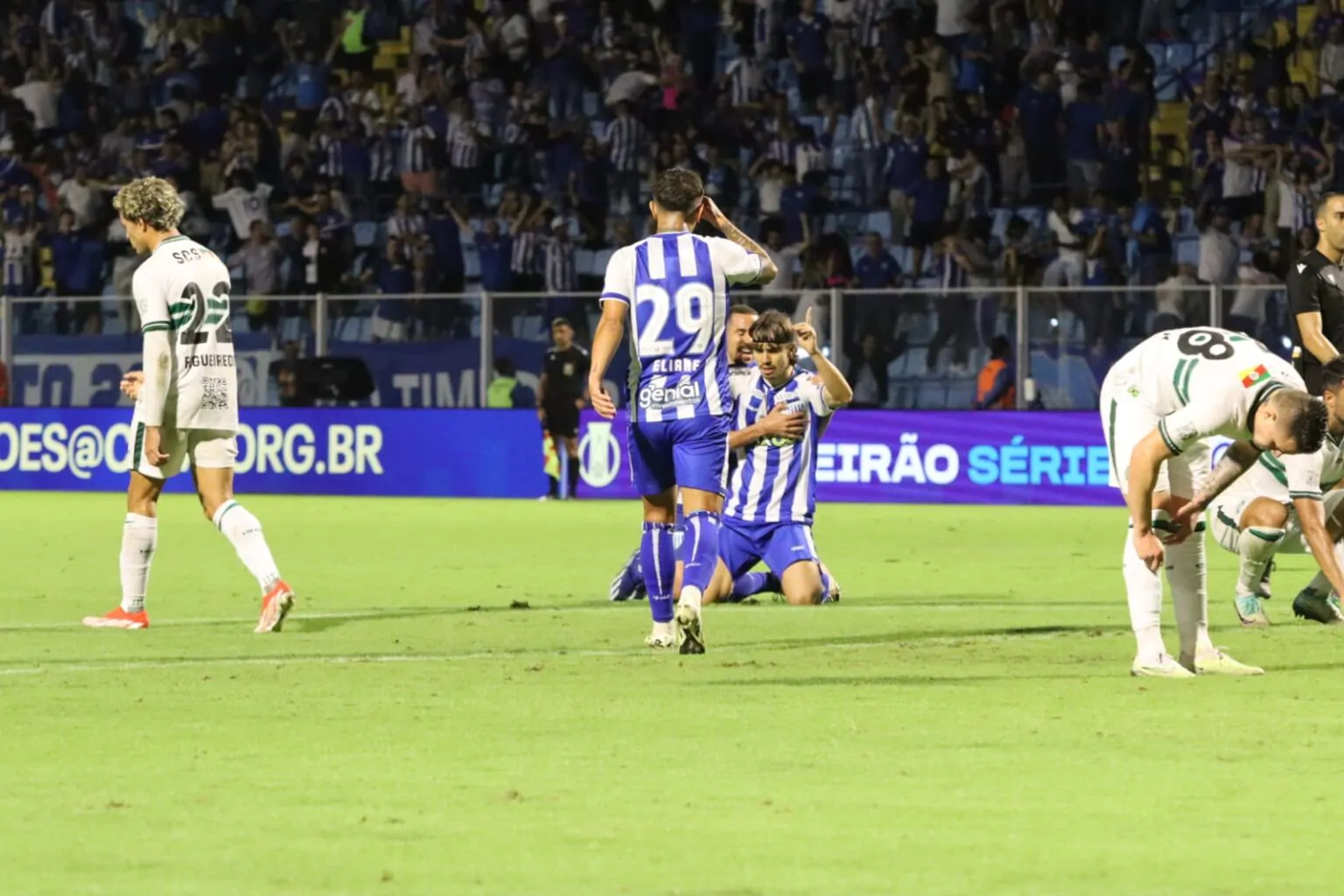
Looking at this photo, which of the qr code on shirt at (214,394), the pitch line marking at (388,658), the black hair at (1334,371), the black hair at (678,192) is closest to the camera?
the pitch line marking at (388,658)

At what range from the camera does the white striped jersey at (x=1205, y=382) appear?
9.09m

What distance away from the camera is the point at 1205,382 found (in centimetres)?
930

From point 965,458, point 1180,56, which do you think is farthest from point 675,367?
point 1180,56

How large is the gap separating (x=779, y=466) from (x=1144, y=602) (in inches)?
191

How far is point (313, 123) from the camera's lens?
117ft

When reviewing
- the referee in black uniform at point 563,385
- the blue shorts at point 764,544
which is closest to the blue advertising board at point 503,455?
the referee in black uniform at point 563,385

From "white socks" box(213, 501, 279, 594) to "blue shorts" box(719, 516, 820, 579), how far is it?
9.76 ft

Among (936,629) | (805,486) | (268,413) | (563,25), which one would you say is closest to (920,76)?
(563,25)

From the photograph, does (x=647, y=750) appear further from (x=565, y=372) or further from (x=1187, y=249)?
(x=1187, y=249)

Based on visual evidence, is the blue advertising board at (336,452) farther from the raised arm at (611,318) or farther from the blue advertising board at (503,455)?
the raised arm at (611,318)

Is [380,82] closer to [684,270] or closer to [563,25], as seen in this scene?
[563,25]

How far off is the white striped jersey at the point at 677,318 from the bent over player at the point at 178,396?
2.22m

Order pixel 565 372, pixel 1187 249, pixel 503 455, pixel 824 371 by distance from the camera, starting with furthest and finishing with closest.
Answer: pixel 503 455 → pixel 1187 249 → pixel 565 372 → pixel 824 371

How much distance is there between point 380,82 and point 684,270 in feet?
85.1
